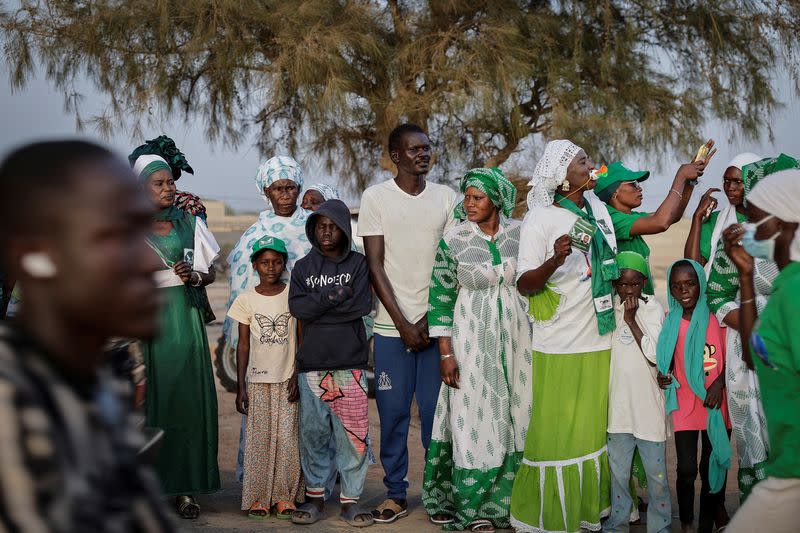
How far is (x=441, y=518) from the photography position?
227 inches

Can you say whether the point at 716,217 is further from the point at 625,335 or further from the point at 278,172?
the point at 278,172

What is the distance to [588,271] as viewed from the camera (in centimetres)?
531

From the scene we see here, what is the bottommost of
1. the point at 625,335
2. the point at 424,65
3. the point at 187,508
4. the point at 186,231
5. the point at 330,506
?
the point at 330,506

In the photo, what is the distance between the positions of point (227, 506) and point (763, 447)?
3296mm

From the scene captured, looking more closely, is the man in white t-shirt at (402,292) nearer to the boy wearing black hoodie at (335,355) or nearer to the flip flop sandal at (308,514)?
the boy wearing black hoodie at (335,355)

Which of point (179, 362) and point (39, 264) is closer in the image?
point (39, 264)

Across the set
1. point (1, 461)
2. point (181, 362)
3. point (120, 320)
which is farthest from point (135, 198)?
point (181, 362)

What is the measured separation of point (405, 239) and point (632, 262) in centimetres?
136

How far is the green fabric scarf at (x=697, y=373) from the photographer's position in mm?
5176

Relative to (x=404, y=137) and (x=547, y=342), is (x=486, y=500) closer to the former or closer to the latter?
(x=547, y=342)

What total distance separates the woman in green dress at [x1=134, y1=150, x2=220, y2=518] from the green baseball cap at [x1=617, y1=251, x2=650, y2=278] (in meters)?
2.43

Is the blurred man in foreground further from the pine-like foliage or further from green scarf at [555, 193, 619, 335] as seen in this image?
the pine-like foliage

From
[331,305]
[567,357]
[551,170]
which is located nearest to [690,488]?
[567,357]

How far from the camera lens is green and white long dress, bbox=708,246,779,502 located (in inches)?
203
